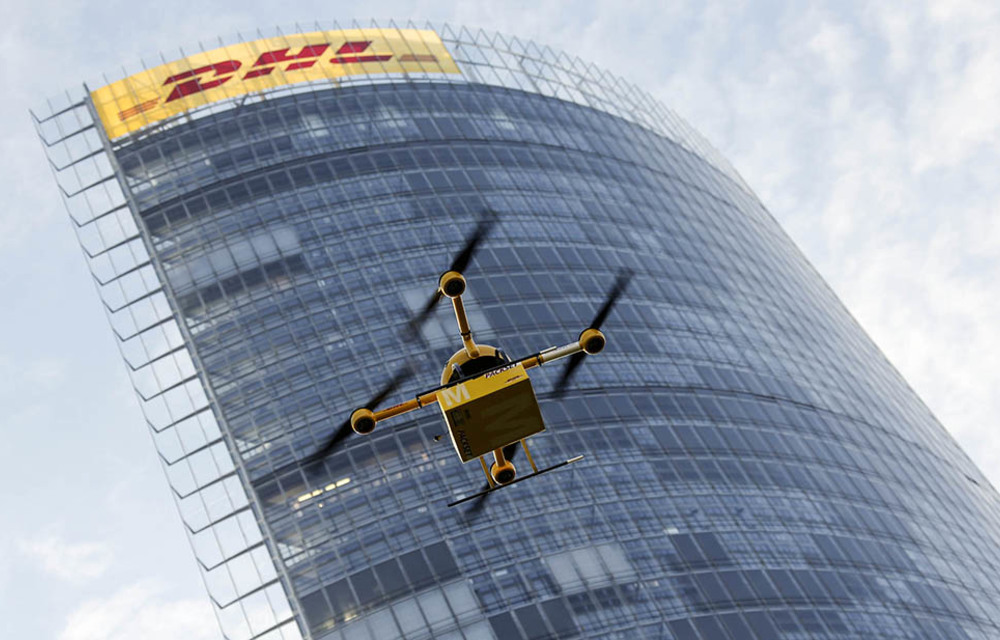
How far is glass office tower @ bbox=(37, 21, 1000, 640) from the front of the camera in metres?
58.8

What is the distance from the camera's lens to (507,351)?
68.6 m

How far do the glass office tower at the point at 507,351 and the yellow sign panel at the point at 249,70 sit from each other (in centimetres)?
34

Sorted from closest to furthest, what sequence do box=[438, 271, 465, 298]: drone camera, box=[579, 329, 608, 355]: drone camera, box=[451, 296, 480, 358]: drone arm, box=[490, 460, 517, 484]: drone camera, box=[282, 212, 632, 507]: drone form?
box=[438, 271, 465, 298]: drone camera
box=[451, 296, 480, 358]: drone arm
box=[282, 212, 632, 507]: drone
box=[579, 329, 608, 355]: drone camera
box=[490, 460, 517, 484]: drone camera

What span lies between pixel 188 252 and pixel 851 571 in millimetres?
42489

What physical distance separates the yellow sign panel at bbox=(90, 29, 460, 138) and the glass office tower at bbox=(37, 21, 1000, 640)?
34cm

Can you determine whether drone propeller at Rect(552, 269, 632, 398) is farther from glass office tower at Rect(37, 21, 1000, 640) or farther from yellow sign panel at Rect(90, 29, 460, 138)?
yellow sign panel at Rect(90, 29, 460, 138)

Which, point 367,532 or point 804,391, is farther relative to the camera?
point 804,391

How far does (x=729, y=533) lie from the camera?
209 feet

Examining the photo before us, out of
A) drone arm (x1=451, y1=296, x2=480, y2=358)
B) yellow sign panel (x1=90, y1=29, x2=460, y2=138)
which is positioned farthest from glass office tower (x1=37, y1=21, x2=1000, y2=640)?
drone arm (x1=451, y1=296, x2=480, y2=358)

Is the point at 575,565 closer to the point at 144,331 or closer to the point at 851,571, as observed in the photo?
the point at 851,571

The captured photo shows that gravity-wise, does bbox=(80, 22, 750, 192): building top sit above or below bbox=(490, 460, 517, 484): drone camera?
above

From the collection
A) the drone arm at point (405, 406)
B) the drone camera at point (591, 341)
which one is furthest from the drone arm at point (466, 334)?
the drone camera at point (591, 341)

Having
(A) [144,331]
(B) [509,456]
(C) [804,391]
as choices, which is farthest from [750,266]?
(B) [509,456]

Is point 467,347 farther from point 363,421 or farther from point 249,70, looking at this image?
point 249,70
